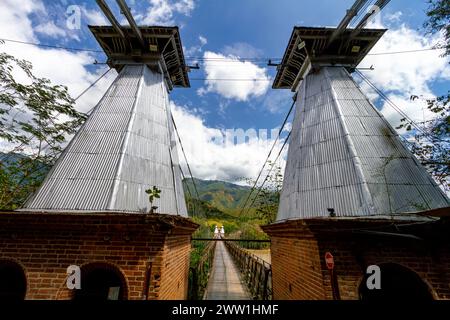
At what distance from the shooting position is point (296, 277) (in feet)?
15.7

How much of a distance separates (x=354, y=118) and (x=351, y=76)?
2.61 metres

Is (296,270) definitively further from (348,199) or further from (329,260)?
(348,199)

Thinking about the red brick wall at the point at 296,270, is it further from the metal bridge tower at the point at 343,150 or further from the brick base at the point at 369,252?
the metal bridge tower at the point at 343,150

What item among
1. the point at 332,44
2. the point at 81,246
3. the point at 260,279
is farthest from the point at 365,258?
the point at 332,44

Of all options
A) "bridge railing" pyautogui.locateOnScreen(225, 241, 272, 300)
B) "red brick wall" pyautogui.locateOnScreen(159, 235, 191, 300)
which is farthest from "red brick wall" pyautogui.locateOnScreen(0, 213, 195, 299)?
"bridge railing" pyautogui.locateOnScreen(225, 241, 272, 300)

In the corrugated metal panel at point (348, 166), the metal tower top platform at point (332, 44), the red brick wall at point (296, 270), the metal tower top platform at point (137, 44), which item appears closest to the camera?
the red brick wall at point (296, 270)

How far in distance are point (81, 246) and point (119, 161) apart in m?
2.01

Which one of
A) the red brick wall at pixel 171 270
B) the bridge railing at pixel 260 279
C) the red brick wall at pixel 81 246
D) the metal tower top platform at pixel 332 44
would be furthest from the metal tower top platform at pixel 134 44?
the bridge railing at pixel 260 279

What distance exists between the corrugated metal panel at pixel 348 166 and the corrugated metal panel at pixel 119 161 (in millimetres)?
3599

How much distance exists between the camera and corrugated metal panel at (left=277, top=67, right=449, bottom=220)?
4.40 metres

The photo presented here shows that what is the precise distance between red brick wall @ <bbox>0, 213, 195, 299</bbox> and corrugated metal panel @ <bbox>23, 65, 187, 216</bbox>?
0.57 m

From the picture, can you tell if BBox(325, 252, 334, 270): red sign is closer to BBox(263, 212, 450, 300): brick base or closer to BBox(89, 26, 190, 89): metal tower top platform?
BBox(263, 212, 450, 300): brick base

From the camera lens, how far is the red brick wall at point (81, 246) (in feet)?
11.9
